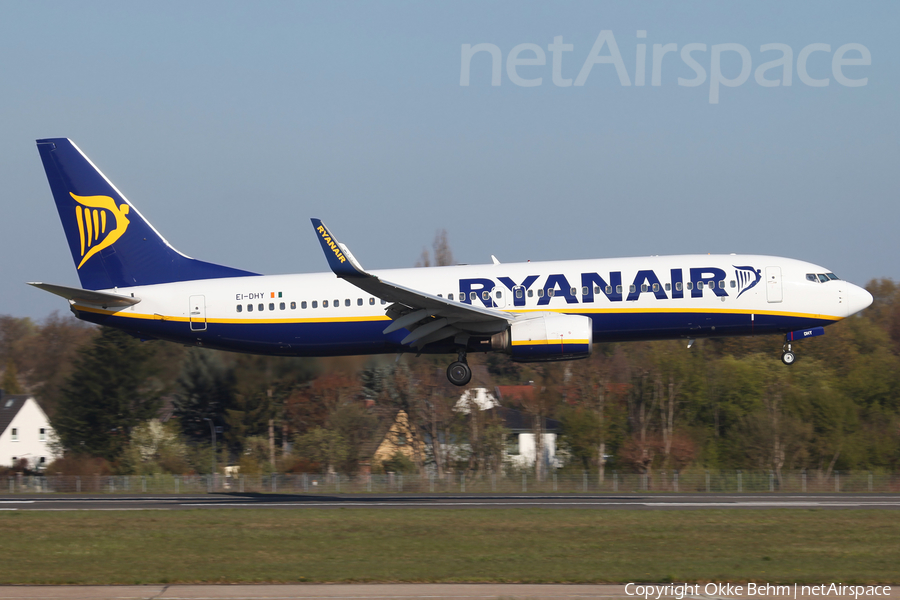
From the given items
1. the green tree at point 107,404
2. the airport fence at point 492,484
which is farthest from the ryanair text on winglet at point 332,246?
the green tree at point 107,404

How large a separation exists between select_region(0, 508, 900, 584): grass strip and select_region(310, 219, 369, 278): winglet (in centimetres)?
746

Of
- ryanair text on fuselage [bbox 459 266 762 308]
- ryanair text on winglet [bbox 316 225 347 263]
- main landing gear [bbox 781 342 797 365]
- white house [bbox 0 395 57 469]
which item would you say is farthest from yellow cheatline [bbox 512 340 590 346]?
white house [bbox 0 395 57 469]

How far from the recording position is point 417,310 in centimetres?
3331

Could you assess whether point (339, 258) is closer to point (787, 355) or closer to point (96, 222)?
point (96, 222)

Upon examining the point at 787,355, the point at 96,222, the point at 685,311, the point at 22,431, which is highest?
the point at 96,222

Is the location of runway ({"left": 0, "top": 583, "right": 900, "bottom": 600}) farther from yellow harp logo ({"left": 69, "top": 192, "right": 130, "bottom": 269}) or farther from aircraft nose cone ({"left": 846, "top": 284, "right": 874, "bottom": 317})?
yellow harp logo ({"left": 69, "top": 192, "right": 130, "bottom": 269})

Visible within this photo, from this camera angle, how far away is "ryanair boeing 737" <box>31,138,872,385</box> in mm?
33000

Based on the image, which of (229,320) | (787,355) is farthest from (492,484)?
(229,320)

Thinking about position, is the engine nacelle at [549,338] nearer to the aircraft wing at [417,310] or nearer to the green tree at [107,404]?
the aircraft wing at [417,310]

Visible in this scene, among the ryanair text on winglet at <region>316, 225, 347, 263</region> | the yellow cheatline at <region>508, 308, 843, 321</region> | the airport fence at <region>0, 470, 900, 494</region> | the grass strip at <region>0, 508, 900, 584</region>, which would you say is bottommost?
the airport fence at <region>0, 470, 900, 494</region>

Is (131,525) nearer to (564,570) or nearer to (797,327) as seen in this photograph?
(564,570)

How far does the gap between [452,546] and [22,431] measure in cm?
7455

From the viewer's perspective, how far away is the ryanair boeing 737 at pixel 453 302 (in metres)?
33.0

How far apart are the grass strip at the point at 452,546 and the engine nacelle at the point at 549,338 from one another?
17.7 feet
